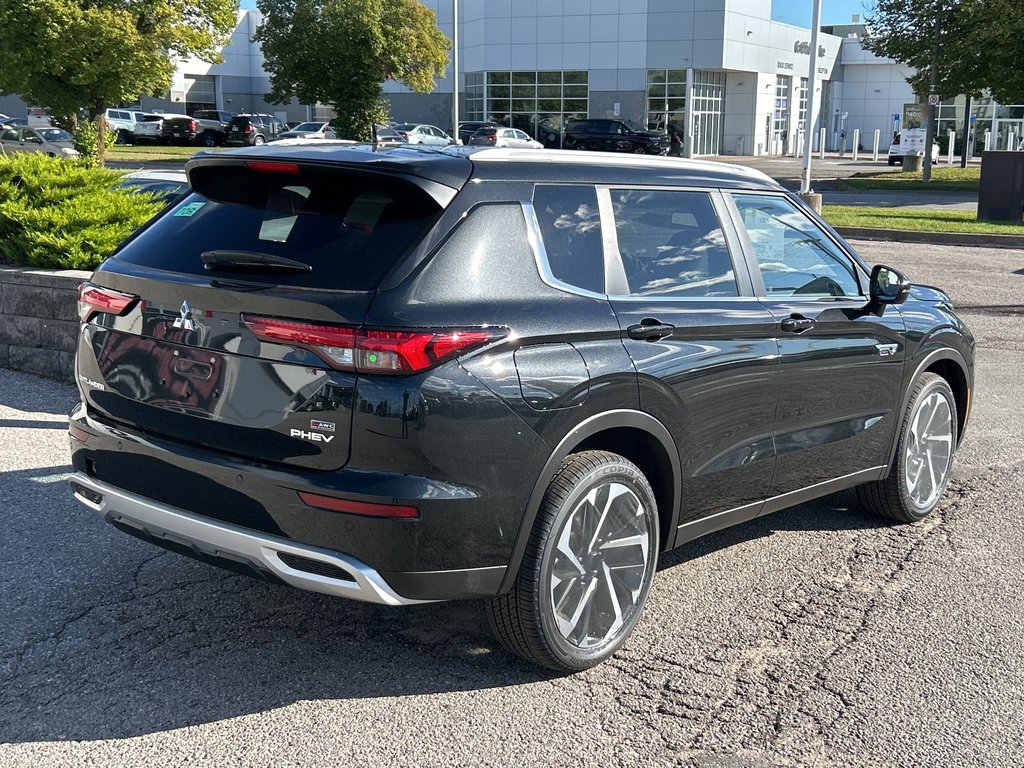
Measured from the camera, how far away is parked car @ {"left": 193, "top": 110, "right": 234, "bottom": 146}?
55688 mm

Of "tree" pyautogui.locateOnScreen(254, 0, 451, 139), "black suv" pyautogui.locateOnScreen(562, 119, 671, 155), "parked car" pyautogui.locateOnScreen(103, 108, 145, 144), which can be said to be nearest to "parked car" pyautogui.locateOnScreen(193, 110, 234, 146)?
"parked car" pyautogui.locateOnScreen(103, 108, 145, 144)

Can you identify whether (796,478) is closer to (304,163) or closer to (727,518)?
(727,518)

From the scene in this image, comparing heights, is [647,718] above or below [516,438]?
below

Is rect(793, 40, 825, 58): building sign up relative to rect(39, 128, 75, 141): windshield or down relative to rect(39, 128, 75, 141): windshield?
up

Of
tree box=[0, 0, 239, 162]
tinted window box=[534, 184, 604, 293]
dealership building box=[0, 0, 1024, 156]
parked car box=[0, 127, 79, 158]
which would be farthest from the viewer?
dealership building box=[0, 0, 1024, 156]

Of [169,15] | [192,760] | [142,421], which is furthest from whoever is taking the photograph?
[169,15]

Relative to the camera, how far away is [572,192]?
4070mm

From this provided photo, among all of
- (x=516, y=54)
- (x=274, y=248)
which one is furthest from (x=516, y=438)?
(x=516, y=54)

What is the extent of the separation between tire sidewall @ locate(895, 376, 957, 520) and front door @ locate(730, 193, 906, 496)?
12 cm

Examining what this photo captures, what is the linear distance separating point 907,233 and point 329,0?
33.8 metres

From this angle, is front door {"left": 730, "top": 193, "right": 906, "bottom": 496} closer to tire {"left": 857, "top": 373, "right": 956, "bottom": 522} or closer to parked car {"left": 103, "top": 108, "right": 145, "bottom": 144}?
tire {"left": 857, "top": 373, "right": 956, "bottom": 522}

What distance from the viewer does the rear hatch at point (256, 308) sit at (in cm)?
346

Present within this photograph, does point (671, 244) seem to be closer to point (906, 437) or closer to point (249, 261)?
point (249, 261)

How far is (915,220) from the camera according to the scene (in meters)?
22.8
